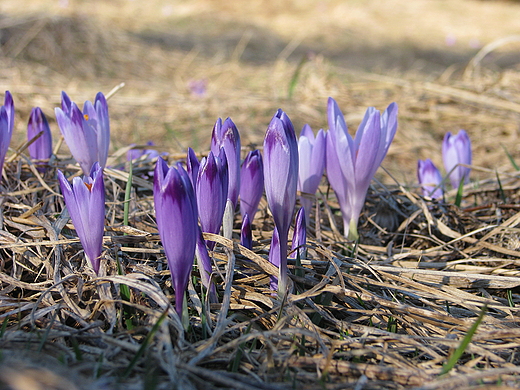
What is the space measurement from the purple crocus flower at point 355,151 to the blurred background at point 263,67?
71cm

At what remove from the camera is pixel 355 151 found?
145 centimetres

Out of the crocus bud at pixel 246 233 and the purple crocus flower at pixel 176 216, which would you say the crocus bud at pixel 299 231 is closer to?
the crocus bud at pixel 246 233

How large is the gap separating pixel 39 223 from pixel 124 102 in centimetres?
304

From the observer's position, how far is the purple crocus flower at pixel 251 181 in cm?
129

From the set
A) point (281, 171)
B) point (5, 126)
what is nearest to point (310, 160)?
point (281, 171)

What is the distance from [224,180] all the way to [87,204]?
0.30m

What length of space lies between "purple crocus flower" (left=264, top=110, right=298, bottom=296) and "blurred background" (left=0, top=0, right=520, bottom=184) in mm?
961

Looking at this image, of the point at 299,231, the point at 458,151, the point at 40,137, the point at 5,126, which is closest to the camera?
the point at 299,231

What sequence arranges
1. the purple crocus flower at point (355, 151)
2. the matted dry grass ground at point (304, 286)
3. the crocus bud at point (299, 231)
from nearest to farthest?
the matted dry grass ground at point (304, 286)
the crocus bud at point (299, 231)
the purple crocus flower at point (355, 151)

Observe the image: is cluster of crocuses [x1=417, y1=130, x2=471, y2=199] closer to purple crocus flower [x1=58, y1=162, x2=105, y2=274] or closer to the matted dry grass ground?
the matted dry grass ground

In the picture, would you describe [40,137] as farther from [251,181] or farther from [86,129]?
[251,181]

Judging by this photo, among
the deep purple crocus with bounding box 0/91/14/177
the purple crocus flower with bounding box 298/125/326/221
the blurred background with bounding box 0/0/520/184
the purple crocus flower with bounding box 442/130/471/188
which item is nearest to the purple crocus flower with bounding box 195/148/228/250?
the purple crocus flower with bounding box 298/125/326/221

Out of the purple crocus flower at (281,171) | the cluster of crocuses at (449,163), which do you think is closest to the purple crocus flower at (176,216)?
the purple crocus flower at (281,171)

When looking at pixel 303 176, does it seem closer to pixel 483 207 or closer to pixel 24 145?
pixel 483 207
